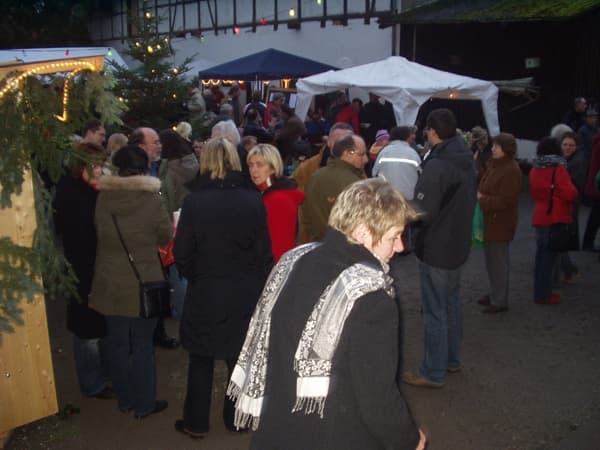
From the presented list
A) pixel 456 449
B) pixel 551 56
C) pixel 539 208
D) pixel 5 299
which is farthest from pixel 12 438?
pixel 551 56

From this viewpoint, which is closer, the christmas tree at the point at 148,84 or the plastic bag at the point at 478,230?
the plastic bag at the point at 478,230

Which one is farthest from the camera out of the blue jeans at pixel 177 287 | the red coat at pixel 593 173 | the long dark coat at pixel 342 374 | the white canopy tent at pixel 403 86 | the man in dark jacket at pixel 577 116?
the man in dark jacket at pixel 577 116

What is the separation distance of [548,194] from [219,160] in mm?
4041

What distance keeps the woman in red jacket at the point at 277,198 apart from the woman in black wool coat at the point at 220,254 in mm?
636

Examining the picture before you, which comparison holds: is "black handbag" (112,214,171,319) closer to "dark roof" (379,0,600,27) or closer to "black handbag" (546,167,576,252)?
"black handbag" (546,167,576,252)

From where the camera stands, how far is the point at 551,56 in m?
16.5

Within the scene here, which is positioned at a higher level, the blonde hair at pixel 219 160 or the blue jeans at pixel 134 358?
the blonde hair at pixel 219 160

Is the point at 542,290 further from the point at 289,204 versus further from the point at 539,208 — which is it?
the point at 289,204

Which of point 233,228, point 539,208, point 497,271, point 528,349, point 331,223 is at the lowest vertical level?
point 528,349

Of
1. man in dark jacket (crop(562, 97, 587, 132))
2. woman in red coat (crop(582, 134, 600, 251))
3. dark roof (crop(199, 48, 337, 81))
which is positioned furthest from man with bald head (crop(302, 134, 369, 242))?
dark roof (crop(199, 48, 337, 81))

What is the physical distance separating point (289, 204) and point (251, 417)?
93.0 inches

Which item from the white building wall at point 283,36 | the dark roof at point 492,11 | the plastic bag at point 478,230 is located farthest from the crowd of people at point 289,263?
the white building wall at point 283,36

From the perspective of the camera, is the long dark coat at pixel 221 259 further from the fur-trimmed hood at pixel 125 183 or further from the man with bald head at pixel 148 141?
the man with bald head at pixel 148 141

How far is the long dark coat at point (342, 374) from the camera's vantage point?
93.7 inches
